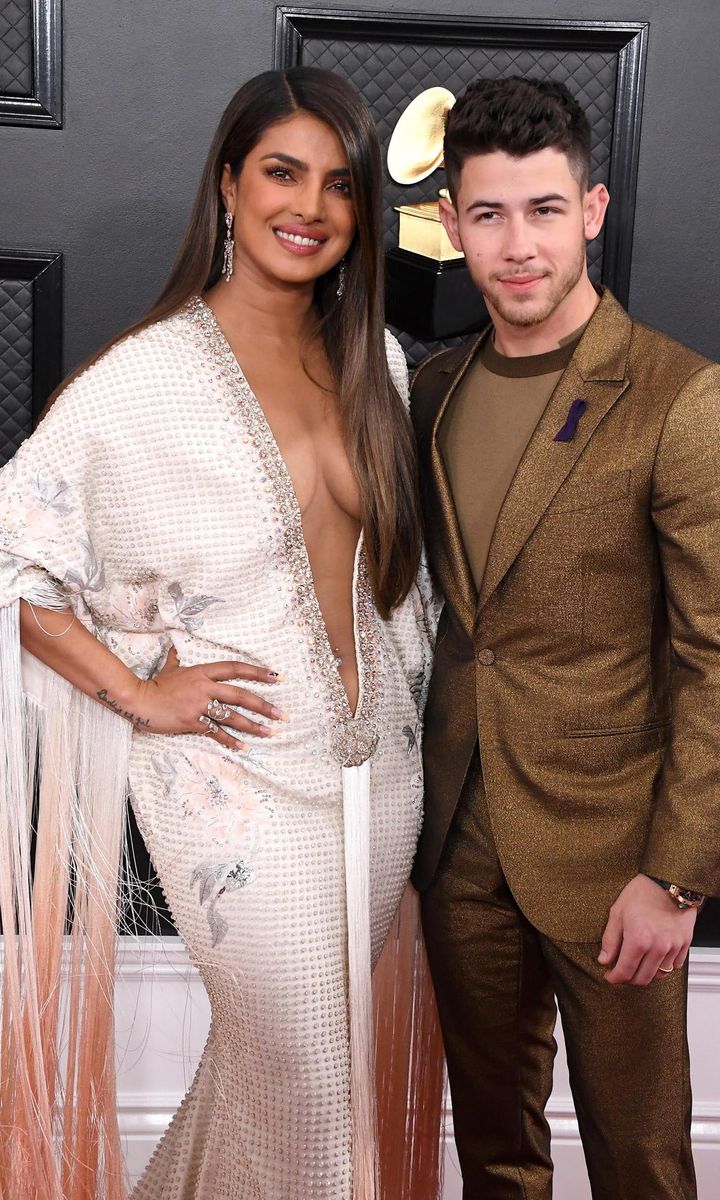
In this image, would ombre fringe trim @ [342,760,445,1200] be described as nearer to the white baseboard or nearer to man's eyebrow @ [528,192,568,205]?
the white baseboard

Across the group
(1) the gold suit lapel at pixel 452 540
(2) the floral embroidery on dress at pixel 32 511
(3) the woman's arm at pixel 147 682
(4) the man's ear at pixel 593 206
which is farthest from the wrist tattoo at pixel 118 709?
(4) the man's ear at pixel 593 206

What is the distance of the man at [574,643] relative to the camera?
5.99 ft

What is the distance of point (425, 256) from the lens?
7.99 feet

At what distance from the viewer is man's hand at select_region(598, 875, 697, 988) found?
185cm

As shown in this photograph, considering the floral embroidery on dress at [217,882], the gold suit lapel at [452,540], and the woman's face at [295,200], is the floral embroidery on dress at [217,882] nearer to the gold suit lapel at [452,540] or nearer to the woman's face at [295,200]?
the gold suit lapel at [452,540]

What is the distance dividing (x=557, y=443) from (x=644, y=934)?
0.69m

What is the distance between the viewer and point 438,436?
2100mm

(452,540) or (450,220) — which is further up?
(450,220)

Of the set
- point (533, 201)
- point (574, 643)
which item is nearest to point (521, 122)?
point (533, 201)

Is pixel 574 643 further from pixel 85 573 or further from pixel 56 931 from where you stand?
pixel 56 931

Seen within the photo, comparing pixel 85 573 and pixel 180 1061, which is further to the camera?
pixel 180 1061

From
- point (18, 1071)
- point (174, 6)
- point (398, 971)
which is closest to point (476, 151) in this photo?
point (174, 6)

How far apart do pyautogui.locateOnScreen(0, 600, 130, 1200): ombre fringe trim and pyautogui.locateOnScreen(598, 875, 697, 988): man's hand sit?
78 centimetres

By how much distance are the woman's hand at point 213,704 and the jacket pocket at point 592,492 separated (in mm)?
485
